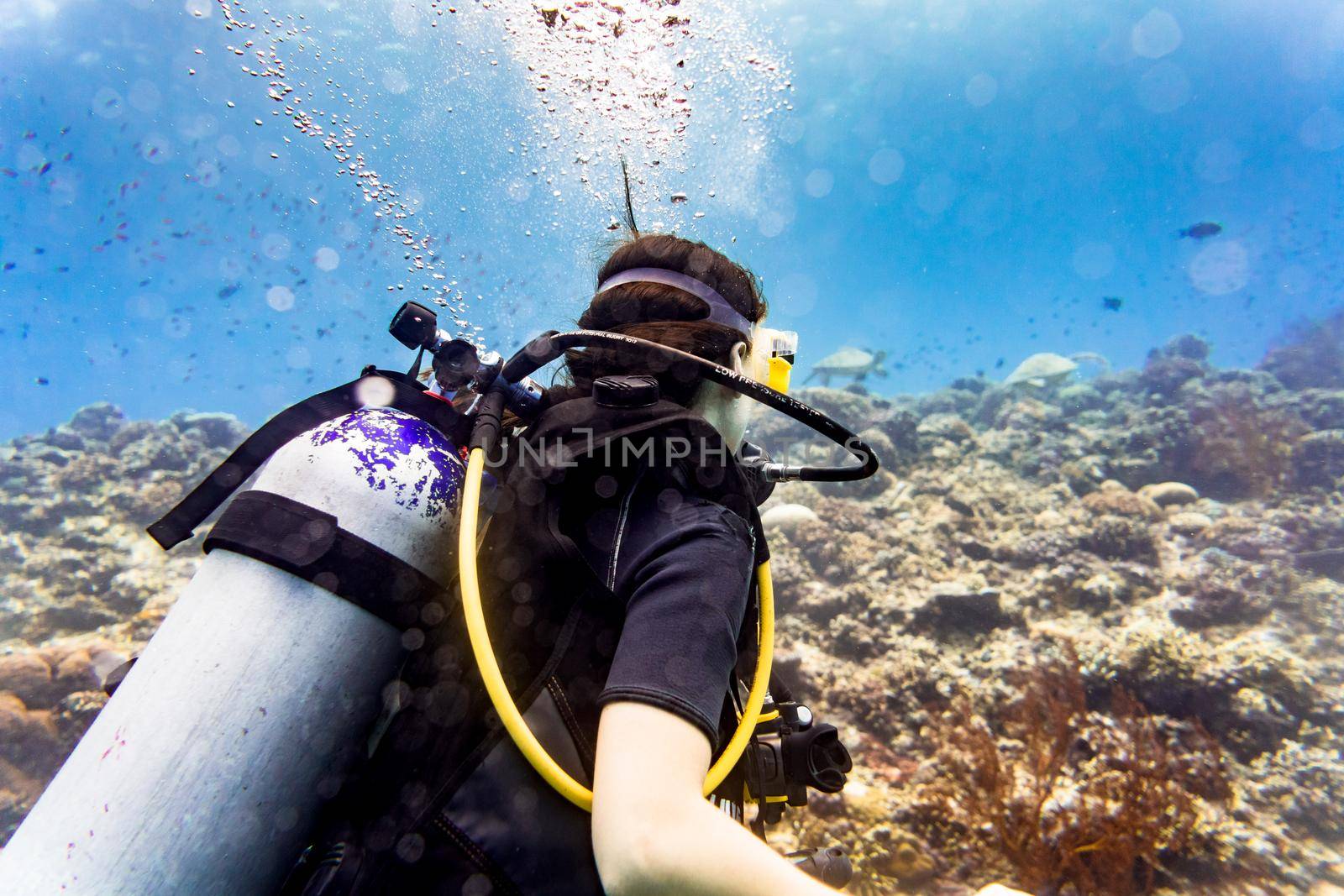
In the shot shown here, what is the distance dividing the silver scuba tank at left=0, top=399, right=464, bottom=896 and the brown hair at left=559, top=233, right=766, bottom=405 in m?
0.66

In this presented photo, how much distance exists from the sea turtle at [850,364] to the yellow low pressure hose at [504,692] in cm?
2358

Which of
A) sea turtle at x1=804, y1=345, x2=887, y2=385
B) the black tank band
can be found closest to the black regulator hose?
the black tank band

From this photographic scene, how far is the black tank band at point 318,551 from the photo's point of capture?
4.06ft

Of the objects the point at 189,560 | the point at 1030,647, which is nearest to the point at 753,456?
the point at 1030,647

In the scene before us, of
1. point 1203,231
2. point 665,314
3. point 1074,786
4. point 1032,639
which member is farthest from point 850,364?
point 665,314

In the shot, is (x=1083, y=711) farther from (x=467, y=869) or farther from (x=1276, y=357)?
(x=1276, y=357)

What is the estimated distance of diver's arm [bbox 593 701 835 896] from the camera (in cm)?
85

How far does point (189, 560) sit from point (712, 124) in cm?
1302

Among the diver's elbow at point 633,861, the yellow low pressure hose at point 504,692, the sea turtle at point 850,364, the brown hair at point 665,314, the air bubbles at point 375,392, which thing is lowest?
the diver's elbow at point 633,861

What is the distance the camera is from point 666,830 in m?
0.85

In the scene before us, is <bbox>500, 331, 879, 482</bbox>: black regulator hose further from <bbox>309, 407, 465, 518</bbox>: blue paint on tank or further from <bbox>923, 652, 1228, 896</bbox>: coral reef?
<bbox>923, 652, 1228, 896</bbox>: coral reef

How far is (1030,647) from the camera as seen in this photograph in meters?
5.91

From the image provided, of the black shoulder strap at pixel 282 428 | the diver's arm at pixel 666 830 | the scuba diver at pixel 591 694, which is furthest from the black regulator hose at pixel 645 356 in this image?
A: the diver's arm at pixel 666 830

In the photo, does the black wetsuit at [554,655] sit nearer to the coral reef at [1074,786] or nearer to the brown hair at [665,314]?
the brown hair at [665,314]
